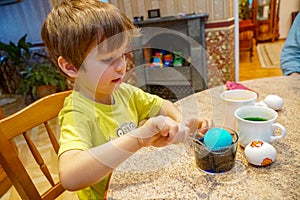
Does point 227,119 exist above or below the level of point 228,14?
below

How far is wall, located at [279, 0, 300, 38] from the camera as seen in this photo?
5438mm

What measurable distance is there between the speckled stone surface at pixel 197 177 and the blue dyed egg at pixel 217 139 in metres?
0.06

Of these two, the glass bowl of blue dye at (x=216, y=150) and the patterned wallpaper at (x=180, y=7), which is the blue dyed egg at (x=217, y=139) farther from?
the patterned wallpaper at (x=180, y=7)

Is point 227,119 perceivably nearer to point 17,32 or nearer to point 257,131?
point 257,131

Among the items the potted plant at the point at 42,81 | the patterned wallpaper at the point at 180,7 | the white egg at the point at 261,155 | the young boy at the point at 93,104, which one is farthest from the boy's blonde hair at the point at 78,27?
the potted plant at the point at 42,81

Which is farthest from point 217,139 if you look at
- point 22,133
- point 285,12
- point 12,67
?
point 285,12

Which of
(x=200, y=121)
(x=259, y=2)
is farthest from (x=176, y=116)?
(x=259, y=2)

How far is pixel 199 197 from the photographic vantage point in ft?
1.44

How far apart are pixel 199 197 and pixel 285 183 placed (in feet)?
0.53

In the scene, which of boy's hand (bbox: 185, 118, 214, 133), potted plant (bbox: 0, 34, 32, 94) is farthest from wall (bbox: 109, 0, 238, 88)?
boy's hand (bbox: 185, 118, 214, 133)

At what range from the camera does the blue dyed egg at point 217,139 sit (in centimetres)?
47

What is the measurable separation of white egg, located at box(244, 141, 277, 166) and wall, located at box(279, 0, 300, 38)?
6.10 meters

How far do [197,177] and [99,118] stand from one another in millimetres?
290

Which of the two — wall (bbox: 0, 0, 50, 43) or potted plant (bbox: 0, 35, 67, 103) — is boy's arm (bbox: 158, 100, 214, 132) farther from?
wall (bbox: 0, 0, 50, 43)
